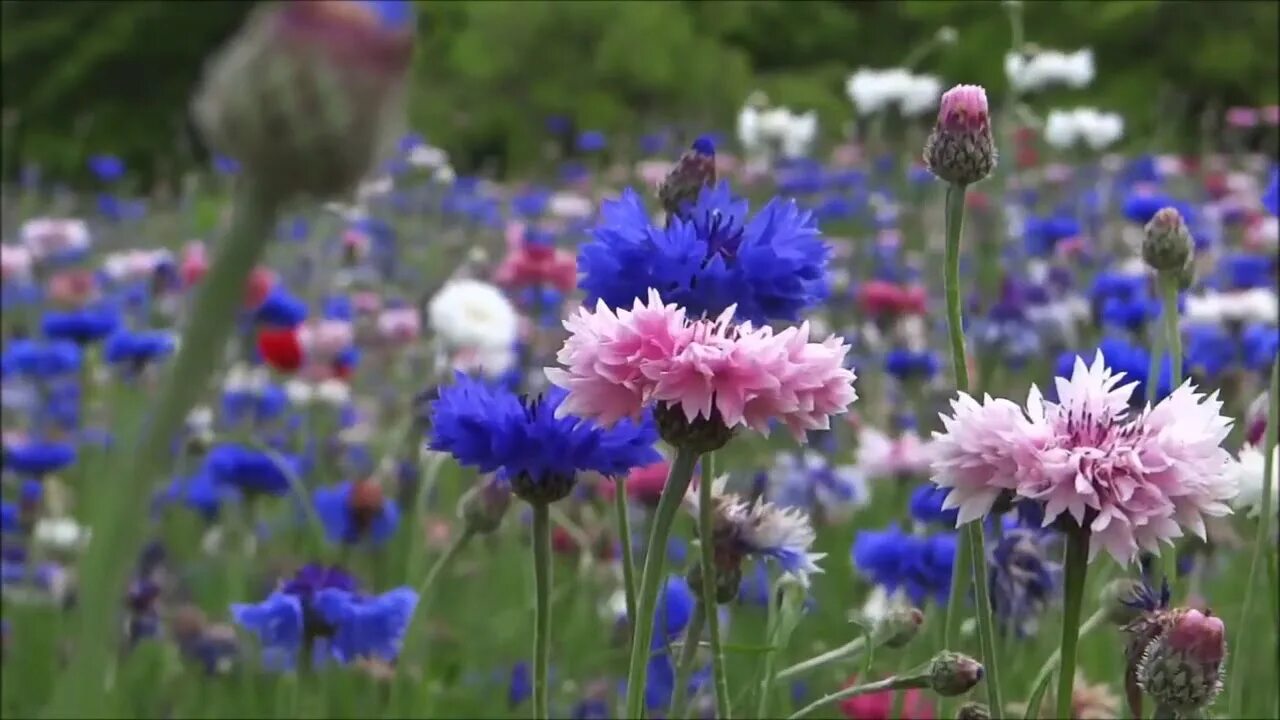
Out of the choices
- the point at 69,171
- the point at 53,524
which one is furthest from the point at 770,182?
the point at 69,171

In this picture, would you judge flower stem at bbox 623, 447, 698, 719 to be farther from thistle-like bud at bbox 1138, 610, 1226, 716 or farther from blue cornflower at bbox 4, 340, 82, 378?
blue cornflower at bbox 4, 340, 82, 378

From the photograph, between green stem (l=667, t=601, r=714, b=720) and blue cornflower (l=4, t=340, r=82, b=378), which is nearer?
green stem (l=667, t=601, r=714, b=720)

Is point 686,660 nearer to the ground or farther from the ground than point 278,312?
nearer to the ground

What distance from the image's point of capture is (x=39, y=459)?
1.62 m

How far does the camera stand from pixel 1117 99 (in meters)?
2.98

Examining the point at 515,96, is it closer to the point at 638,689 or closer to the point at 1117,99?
the point at 1117,99

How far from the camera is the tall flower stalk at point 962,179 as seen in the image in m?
0.56

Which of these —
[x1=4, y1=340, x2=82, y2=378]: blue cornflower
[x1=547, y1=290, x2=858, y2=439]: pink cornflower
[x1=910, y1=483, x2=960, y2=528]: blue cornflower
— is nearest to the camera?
[x1=547, y1=290, x2=858, y2=439]: pink cornflower

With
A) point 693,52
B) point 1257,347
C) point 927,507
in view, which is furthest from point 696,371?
point 1257,347

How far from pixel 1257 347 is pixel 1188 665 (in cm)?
114

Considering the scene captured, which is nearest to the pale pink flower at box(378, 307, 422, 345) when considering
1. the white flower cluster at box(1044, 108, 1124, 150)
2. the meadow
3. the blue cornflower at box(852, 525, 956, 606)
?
the meadow

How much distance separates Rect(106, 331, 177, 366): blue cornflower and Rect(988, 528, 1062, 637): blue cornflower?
1130mm

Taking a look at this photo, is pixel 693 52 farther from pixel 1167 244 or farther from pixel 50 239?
pixel 50 239

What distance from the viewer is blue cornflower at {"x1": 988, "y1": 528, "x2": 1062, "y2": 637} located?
0.88 metres
